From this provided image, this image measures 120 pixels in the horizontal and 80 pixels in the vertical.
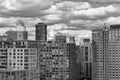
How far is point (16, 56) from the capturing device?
200m

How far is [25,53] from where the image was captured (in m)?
198

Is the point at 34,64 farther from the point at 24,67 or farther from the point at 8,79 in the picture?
the point at 8,79

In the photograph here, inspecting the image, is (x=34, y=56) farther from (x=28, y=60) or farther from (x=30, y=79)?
(x=30, y=79)

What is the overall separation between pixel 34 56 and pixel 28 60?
16.2ft

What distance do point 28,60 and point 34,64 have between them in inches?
208

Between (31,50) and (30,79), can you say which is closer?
(30,79)

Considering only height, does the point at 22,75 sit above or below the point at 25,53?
below

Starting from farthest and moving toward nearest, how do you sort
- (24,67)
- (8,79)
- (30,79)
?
1. (24,67)
2. (30,79)
3. (8,79)

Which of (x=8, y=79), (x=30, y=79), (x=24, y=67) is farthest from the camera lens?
(x=24, y=67)

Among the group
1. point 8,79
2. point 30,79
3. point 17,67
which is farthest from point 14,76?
point 17,67

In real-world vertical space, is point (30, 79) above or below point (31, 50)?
below

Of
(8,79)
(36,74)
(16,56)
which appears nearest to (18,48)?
(16,56)

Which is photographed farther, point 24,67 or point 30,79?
point 24,67

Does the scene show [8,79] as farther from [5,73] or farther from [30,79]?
[30,79]
